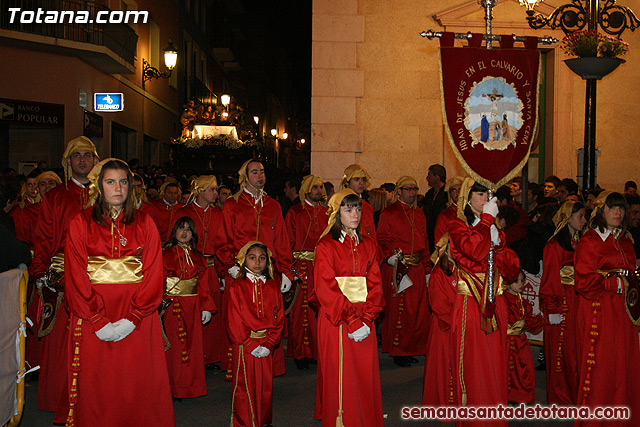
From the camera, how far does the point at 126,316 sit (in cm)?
514

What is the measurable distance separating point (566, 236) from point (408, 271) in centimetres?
276

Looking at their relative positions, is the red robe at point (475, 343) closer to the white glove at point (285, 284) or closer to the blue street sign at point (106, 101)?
the white glove at point (285, 284)

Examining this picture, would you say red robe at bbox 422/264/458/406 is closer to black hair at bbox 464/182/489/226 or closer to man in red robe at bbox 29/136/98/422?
black hair at bbox 464/182/489/226

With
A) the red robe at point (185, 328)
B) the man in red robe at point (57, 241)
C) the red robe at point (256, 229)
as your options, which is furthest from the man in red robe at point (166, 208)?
the man in red robe at point (57, 241)

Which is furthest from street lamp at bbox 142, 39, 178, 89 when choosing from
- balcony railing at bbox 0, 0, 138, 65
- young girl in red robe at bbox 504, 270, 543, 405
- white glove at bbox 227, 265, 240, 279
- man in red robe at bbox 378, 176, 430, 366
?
young girl in red robe at bbox 504, 270, 543, 405

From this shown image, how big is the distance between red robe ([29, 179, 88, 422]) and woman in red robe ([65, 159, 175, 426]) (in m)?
1.48

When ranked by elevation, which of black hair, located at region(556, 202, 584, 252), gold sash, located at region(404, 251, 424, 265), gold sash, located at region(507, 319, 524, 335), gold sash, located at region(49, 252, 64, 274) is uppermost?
black hair, located at region(556, 202, 584, 252)

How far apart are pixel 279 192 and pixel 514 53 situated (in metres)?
8.69

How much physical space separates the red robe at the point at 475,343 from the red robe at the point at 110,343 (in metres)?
2.28

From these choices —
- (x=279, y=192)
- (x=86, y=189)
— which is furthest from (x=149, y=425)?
(x=279, y=192)

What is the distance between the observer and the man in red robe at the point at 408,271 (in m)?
9.27

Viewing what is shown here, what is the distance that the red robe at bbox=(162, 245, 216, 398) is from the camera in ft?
24.1

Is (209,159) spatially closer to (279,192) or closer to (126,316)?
(279,192)

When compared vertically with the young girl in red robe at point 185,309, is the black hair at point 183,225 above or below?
above
